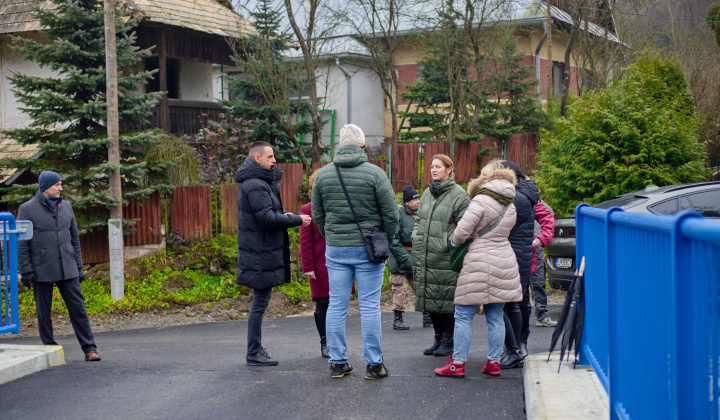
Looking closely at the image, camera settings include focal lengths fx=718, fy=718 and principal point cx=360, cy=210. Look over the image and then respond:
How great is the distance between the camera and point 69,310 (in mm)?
7297

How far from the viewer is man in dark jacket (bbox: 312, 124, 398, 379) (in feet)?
19.6

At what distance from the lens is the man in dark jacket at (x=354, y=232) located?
235 inches

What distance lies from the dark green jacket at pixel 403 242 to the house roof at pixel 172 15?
31.0 feet

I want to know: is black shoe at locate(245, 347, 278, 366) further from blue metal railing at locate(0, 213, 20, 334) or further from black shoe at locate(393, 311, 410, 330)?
black shoe at locate(393, 311, 410, 330)

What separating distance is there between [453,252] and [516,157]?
17145 millimetres

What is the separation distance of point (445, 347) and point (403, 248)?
8.07 ft

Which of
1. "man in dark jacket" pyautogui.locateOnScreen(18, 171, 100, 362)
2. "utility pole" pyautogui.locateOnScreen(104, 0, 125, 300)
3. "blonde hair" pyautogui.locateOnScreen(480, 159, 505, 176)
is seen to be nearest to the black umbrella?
"blonde hair" pyautogui.locateOnScreen(480, 159, 505, 176)

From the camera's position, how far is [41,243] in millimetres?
7160

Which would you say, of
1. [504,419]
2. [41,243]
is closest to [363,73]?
[41,243]

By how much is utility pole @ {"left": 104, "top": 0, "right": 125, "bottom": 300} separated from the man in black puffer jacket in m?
7.93

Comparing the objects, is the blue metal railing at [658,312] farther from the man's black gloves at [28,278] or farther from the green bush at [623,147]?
the green bush at [623,147]

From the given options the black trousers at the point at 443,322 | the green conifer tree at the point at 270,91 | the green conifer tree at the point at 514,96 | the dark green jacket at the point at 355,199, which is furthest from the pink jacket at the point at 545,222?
the green conifer tree at the point at 514,96

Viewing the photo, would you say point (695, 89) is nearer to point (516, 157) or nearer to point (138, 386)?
point (516, 157)

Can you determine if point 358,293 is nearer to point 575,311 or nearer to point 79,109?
point 575,311
